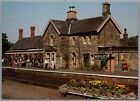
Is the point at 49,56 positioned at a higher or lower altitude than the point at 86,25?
lower

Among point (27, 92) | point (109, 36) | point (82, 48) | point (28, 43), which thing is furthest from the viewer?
point (28, 43)

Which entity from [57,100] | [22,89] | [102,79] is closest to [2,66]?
[22,89]

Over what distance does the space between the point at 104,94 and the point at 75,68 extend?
0.90 m

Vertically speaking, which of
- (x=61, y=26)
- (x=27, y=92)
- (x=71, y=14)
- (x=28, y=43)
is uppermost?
(x=71, y=14)

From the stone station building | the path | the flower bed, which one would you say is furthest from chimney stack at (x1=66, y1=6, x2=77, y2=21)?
the path

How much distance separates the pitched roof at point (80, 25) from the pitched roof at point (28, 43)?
0.55 m

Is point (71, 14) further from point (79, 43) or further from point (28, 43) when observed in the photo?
point (28, 43)

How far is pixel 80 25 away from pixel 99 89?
152cm

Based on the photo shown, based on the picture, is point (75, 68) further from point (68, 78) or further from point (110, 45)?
point (110, 45)

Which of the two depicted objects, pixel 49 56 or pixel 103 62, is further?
pixel 49 56

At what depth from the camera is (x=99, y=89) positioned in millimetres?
9398

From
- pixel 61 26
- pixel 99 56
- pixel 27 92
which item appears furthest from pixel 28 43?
pixel 99 56

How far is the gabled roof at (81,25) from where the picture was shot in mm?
9523

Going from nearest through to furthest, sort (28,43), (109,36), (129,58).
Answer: (129,58) → (109,36) → (28,43)
